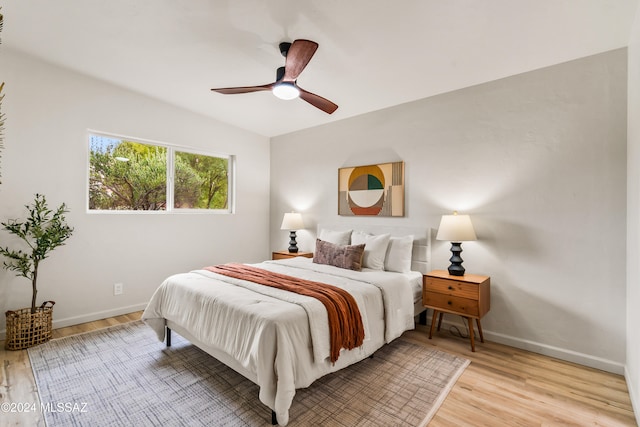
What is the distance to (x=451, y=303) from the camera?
2.93 m

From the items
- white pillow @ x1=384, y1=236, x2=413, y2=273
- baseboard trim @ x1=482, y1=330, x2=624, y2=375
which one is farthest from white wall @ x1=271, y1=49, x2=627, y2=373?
white pillow @ x1=384, y1=236, x2=413, y2=273

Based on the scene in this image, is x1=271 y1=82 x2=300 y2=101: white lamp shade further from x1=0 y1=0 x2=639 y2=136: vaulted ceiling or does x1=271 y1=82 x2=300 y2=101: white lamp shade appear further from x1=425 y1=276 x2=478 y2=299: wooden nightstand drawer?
x1=425 y1=276 x2=478 y2=299: wooden nightstand drawer

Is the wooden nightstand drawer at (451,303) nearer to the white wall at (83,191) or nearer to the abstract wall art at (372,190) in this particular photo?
the abstract wall art at (372,190)

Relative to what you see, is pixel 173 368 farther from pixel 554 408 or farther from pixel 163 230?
pixel 554 408

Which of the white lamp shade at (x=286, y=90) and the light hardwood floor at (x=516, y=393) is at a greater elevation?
the white lamp shade at (x=286, y=90)

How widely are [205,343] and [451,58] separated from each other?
3175 mm

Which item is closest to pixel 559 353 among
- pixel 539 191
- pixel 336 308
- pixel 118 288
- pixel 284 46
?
pixel 539 191

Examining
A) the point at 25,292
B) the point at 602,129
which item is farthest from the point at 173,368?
the point at 602,129

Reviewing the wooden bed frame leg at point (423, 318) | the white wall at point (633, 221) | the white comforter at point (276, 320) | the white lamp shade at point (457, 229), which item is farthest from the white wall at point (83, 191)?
the white wall at point (633, 221)

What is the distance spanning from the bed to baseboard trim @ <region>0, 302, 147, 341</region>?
1.23 m

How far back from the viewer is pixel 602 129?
100 inches

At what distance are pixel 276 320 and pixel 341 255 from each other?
5.25 feet

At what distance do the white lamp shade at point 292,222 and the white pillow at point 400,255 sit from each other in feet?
5.33

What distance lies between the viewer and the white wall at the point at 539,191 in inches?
99.3
